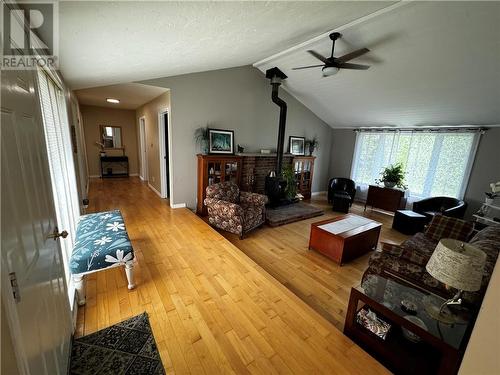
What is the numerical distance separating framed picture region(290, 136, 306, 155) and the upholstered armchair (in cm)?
246

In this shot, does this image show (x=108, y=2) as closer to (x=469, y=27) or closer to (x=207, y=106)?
(x=207, y=106)

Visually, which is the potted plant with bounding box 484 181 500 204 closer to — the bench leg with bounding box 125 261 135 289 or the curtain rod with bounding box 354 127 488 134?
the curtain rod with bounding box 354 127 488 134

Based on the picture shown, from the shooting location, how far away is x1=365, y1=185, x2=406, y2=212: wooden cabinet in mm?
4752

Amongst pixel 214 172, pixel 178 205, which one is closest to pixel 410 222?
pixel 214 172

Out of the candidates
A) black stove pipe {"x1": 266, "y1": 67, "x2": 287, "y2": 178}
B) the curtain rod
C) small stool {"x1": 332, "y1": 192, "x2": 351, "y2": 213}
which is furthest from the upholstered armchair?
the curtain rod

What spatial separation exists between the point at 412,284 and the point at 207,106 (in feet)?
13.2

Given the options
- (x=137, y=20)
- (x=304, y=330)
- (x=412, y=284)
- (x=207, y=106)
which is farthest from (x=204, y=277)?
(x=207, y=106)

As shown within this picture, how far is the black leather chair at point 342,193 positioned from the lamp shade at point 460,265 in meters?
3.78

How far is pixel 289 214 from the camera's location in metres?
4.42

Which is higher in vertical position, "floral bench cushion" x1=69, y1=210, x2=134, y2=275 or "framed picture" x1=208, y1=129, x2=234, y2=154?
"framed picture" x1=208, y1=129, x2=234, y2=154

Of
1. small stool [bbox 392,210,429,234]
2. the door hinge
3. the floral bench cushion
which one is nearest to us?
the door hinge

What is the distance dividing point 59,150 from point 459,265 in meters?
3.49

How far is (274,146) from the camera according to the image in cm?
547

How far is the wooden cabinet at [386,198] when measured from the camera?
4.75 metres
